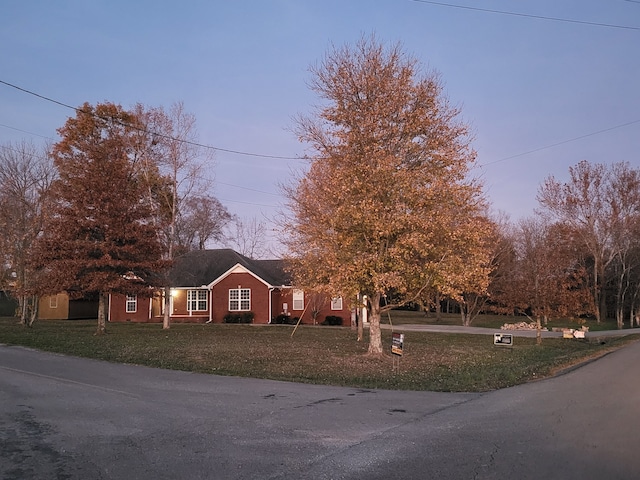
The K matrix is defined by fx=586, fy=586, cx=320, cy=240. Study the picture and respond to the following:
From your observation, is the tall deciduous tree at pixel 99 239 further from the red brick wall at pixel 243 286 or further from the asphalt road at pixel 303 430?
the red brick wall at pixel 243 286

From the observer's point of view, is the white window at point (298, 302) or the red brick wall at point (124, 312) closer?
the white window at point (298, 302)

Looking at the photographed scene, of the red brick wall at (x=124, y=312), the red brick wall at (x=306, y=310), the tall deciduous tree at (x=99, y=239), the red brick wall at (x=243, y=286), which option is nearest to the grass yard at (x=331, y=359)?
the tall deciduous tree at (x=99, y=239)

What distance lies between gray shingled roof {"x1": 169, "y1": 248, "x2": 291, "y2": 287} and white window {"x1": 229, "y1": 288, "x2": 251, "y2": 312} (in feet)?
5.42

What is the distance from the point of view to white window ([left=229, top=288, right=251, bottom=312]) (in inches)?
1671

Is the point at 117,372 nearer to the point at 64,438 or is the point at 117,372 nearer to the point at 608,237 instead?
the point at 64,438

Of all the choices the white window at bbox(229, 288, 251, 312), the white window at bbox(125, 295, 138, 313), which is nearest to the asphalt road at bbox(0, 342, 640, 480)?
the white window at bbox(229, 288, 251, 312)

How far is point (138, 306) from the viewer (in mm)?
45188

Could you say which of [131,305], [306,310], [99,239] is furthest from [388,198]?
[131,305]

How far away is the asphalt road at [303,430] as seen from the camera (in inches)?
256

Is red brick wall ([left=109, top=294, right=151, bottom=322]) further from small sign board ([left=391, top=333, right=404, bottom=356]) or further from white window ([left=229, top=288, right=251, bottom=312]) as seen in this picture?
small sign board ([left=391, top=333, right=404, bottom=356])

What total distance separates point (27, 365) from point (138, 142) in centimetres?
2479

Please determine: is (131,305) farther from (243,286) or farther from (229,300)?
(243,286)

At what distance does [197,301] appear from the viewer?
4356 centimetres

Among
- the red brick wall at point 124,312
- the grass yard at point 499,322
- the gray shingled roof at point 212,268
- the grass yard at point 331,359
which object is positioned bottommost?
the grass yard at point 499,322
